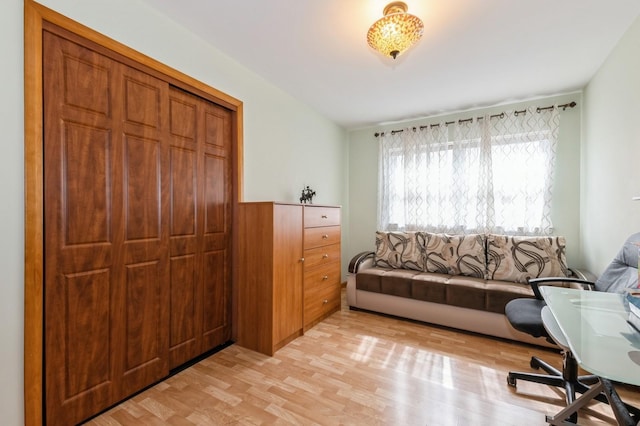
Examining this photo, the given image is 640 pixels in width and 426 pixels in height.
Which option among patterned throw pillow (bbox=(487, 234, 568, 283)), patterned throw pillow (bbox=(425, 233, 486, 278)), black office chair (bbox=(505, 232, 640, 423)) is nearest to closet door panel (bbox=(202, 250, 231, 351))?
black office chair (bbox=(505, 232, 640, 423))

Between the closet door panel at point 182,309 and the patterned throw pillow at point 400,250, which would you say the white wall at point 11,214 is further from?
the patterned throw pillow at point 400,250

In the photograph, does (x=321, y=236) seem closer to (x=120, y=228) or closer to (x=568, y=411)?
(x=120, y=228)

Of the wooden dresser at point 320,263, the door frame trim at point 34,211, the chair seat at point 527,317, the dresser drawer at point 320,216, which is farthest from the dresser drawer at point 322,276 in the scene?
the door frame trim at point 34,211

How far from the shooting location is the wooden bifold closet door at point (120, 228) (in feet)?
4.69

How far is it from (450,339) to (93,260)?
2.93 m

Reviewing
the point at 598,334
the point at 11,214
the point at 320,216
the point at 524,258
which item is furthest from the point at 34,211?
the point at 524,258

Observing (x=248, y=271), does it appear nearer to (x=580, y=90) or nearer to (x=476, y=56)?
(x=476, y=56)

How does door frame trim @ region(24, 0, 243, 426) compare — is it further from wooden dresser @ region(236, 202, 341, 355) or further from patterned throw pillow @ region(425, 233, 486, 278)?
patterned throw pillow @ region(425, 233, 486, 278)

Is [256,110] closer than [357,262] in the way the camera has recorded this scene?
Yes

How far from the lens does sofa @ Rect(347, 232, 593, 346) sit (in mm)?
2582

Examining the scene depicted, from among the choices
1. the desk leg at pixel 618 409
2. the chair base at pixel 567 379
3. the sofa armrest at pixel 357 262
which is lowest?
the chair base at pixel 567 379

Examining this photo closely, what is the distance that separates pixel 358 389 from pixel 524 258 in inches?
90.6

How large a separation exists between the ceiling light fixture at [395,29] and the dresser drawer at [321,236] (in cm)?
165

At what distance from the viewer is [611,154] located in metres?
2.26
